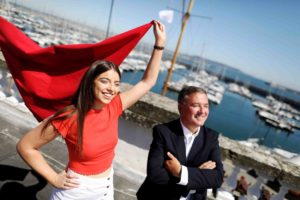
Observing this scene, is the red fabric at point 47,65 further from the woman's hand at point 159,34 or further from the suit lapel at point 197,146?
the suit lapel at point 197,146

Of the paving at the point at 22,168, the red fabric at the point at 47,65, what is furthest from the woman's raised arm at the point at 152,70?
the paving at the point at 22,168

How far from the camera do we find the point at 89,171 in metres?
1.73

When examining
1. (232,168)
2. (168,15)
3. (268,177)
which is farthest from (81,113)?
(268,177)

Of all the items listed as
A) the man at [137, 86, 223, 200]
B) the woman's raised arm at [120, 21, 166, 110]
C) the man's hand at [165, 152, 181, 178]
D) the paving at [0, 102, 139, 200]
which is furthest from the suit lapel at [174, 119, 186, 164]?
the paving at [0, 102, 139, 200]

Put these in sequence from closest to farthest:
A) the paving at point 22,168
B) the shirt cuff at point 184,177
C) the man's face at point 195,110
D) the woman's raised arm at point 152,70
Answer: the shirt cuff at point 184,177 → the man's face at point 195,110 → the woman's raised arm at point 152,70 → the paving at point 22,168

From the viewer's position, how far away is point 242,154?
9.08 feet

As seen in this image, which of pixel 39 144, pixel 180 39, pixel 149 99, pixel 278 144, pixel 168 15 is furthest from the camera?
pixel 278 144

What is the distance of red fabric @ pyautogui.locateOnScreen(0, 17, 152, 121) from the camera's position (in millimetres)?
2152

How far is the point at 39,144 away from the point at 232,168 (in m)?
2.38

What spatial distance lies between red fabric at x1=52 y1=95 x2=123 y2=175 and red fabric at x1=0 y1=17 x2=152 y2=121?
25.2 inches

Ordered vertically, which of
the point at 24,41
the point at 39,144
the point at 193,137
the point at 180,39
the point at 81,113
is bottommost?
the point at 39,144

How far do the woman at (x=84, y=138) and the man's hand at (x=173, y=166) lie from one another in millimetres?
477

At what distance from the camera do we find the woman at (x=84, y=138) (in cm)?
161

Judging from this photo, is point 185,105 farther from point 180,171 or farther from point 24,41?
point 24,41
